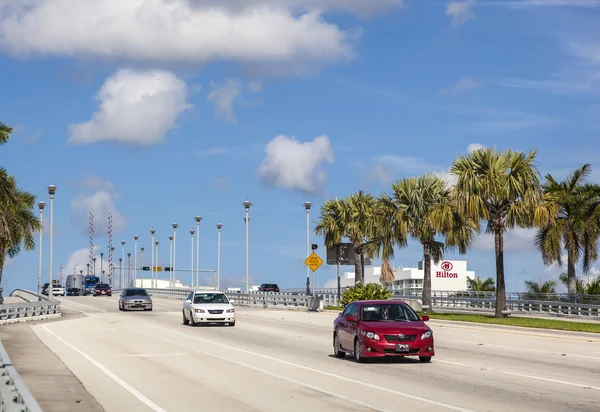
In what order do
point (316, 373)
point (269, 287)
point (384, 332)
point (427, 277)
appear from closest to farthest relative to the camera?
point (316, 373) → point (384, 332) → point (427, 277) → point (269, 287)

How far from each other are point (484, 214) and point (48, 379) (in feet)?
114

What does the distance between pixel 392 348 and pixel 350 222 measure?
57.3 metres

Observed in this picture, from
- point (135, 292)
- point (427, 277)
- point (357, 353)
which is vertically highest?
point (427, 277)

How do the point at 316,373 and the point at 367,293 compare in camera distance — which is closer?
the point at 316,373

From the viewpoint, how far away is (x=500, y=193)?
163ft

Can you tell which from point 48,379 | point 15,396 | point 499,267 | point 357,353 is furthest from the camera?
point 499,267

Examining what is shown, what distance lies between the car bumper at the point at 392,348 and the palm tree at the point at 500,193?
28.2m

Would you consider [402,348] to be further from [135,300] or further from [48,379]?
[135,300]

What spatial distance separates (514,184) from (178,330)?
66.5ft

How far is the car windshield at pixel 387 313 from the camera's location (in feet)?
75.8

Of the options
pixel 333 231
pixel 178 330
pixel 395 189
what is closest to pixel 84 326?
pixel 178 330

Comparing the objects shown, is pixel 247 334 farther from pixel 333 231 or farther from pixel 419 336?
pixel 333 231

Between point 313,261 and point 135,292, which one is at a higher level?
point 313,261

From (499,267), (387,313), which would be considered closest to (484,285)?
(499,267)
